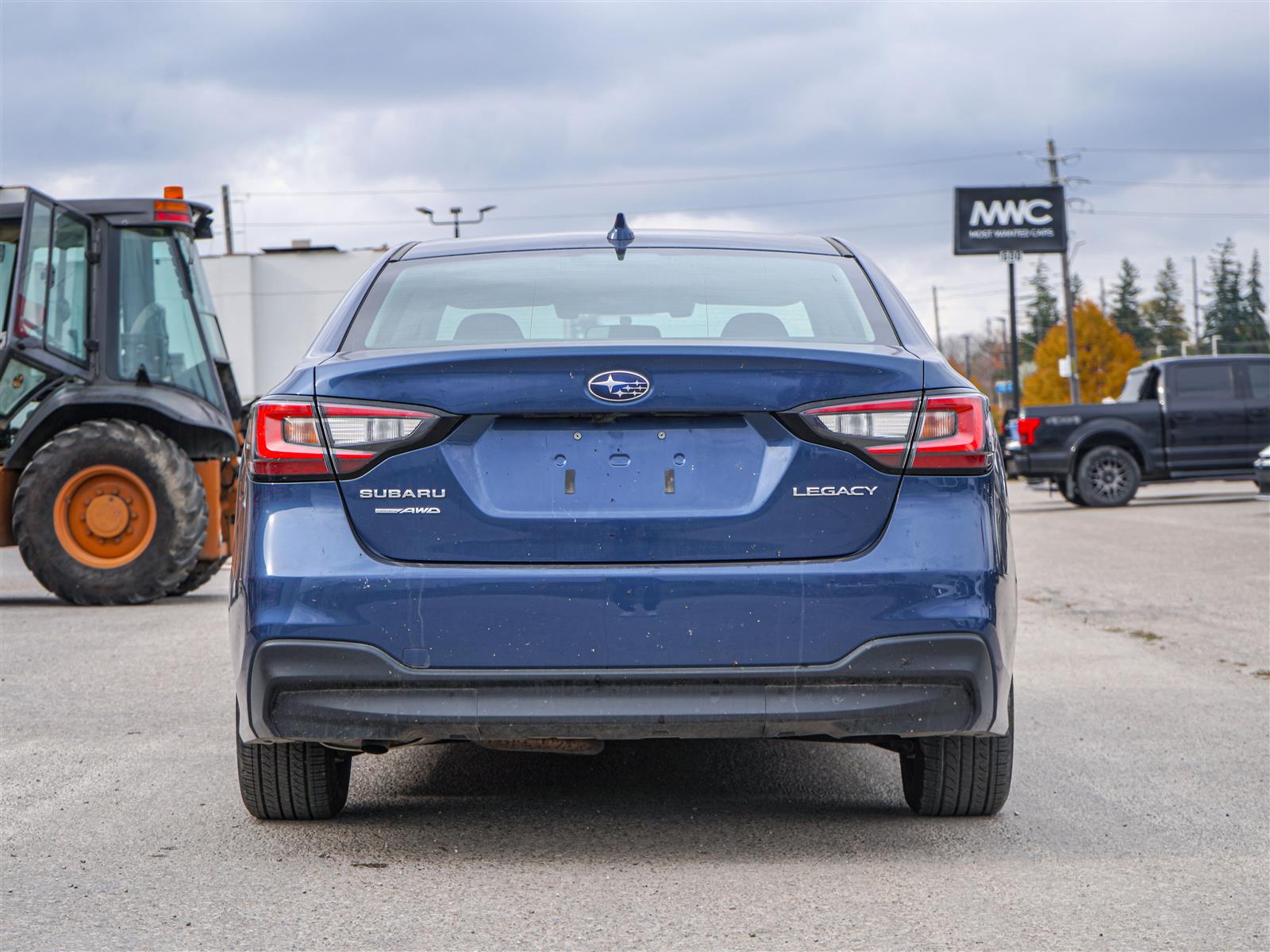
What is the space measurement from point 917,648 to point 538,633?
0.88 meters

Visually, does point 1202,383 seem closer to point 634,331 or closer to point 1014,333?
point 634,331

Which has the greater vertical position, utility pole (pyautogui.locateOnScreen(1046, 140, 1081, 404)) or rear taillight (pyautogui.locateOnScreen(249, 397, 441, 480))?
utility pole (pyautogui.locateOnScreen(1046, 140, 1081, 404))

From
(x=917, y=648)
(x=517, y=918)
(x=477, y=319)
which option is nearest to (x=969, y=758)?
(x=917, y=648)

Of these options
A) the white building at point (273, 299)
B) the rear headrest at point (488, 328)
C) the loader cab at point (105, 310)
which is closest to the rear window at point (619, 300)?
the rear headrest at point (488, 328)

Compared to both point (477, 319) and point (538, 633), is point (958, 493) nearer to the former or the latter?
point (538, 633)

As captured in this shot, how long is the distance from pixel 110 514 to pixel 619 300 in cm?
704

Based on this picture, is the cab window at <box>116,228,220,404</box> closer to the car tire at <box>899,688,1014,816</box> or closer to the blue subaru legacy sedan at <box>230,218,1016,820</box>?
the blue subaru legacy sedan at <box>230,218,1016,820</box>

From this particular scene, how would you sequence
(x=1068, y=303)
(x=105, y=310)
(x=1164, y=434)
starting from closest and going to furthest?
(x=105, y=310) < (x=1164, y=434) < (x=1068, y=303)

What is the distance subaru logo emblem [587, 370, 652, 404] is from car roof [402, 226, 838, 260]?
3.40 ft

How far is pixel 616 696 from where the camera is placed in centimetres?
362

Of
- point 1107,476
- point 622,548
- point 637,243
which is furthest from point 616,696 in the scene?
point 1107,476

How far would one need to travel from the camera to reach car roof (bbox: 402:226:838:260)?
4.64 meters

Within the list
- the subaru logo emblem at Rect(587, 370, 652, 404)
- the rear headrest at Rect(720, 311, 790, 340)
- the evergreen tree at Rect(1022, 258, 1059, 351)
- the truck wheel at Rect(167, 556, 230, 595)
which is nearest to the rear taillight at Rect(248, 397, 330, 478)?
the subaru logo emblem at Rect(587, 370, 652, 404)

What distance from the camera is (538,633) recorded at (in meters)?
3.58
